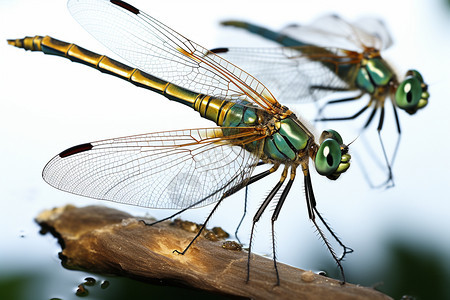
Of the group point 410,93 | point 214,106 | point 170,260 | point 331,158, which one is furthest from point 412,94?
point 170,260

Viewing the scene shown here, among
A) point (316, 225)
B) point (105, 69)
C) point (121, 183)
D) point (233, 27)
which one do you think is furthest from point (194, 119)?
point (233, 27)

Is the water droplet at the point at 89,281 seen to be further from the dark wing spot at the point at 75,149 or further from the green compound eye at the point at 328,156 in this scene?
the green compound eye at the point at 328,156

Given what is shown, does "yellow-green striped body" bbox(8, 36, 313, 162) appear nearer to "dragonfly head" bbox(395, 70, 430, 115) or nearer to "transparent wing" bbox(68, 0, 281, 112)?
"transparent wing" bbox(68, 0, 281, 112)

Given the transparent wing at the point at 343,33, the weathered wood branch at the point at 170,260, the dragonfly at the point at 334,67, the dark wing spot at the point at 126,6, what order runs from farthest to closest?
the transparent wing at the point at 343,33 → the dragonfly at the point at 334,67 → the dark wing spot at the point at 126,6 → the weathered wood branch at the point at 170,260

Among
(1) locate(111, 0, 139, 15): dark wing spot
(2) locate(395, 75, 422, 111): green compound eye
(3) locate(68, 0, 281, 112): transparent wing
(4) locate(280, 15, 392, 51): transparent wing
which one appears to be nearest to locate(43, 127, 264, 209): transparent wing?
(3) locate(68, 0, 281, 112): transparent wing

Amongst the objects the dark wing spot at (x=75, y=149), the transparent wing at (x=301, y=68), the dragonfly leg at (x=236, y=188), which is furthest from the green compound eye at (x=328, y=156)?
the transparent wing at (x=301, y=68)

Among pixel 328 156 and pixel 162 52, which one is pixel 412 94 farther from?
pixel 162 52

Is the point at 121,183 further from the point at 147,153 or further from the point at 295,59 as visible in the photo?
the point at 295,59
